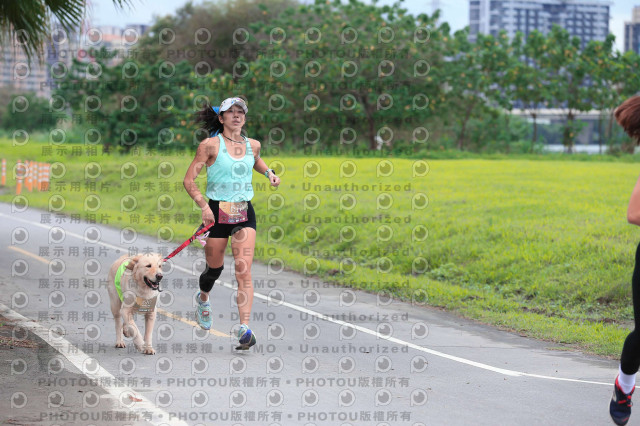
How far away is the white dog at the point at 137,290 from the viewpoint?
775 centimetres

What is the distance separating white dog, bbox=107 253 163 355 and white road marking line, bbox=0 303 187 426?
0.46 m

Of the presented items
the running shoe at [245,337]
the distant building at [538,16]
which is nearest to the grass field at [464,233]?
the running shoe at [245,337]

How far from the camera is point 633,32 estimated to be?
17162cm

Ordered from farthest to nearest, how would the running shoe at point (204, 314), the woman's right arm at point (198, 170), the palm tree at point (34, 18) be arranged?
the palm tree at point (34, 18) → the running shoe at point (204, 314) → the woman's right arm at point (198, 170)

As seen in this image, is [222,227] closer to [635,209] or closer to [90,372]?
[90,372]

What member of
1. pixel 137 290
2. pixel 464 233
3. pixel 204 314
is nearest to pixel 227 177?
pixel 137 290

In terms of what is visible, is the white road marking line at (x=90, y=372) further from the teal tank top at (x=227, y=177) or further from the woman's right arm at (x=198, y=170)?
the teal tank top at (x=227, y=177)

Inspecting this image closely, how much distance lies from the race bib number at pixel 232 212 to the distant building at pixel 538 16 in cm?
16709

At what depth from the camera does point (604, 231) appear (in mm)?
14586

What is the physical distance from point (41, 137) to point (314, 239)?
164ft

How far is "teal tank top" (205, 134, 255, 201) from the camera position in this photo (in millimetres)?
8094

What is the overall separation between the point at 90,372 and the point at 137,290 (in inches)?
34.6

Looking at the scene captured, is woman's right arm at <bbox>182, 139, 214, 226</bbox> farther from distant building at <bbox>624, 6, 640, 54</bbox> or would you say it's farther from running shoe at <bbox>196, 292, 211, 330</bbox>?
distant building at <bbox>624, 6, 640, 54</bbox>

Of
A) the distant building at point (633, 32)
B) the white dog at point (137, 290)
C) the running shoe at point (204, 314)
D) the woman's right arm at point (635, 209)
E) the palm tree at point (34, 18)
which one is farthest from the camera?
the distant building at point (633, 32)
